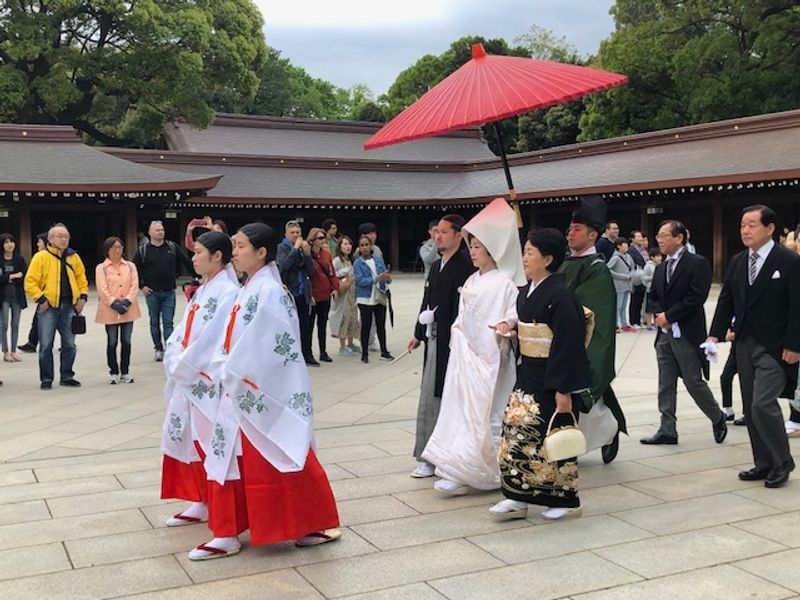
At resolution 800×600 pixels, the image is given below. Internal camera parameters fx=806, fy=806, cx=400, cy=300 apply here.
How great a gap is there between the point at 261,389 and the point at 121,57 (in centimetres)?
2541

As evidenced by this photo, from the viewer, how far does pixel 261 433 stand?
3.58m

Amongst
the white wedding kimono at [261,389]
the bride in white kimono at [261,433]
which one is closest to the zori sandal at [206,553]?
the bride in white kimono at [261,433]

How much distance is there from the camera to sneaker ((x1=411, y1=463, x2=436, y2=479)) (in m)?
4.97

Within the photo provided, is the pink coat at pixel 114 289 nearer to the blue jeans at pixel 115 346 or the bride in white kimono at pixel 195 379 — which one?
the blue jeans at pixel 115 346

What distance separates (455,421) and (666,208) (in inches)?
715

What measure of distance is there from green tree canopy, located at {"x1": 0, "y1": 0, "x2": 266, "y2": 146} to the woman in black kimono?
23639mm

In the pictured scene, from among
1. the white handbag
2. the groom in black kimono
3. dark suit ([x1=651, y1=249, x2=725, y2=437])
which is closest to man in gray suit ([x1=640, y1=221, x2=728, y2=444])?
dark suit ([x1=651, y1=249, x2=725, y2=437])

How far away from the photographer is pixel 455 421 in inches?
181

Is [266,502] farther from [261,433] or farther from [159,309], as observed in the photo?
[159,309]

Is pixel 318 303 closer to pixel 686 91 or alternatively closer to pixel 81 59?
pixel 81 59

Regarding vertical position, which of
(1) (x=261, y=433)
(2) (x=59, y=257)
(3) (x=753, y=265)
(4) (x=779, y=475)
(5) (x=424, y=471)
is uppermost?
(3) (x=753, y=265)

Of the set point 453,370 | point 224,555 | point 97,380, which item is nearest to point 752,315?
point 453,370

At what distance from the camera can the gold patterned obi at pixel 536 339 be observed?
4074 millimetres

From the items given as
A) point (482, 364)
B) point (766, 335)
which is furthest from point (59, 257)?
point (766, 335)
